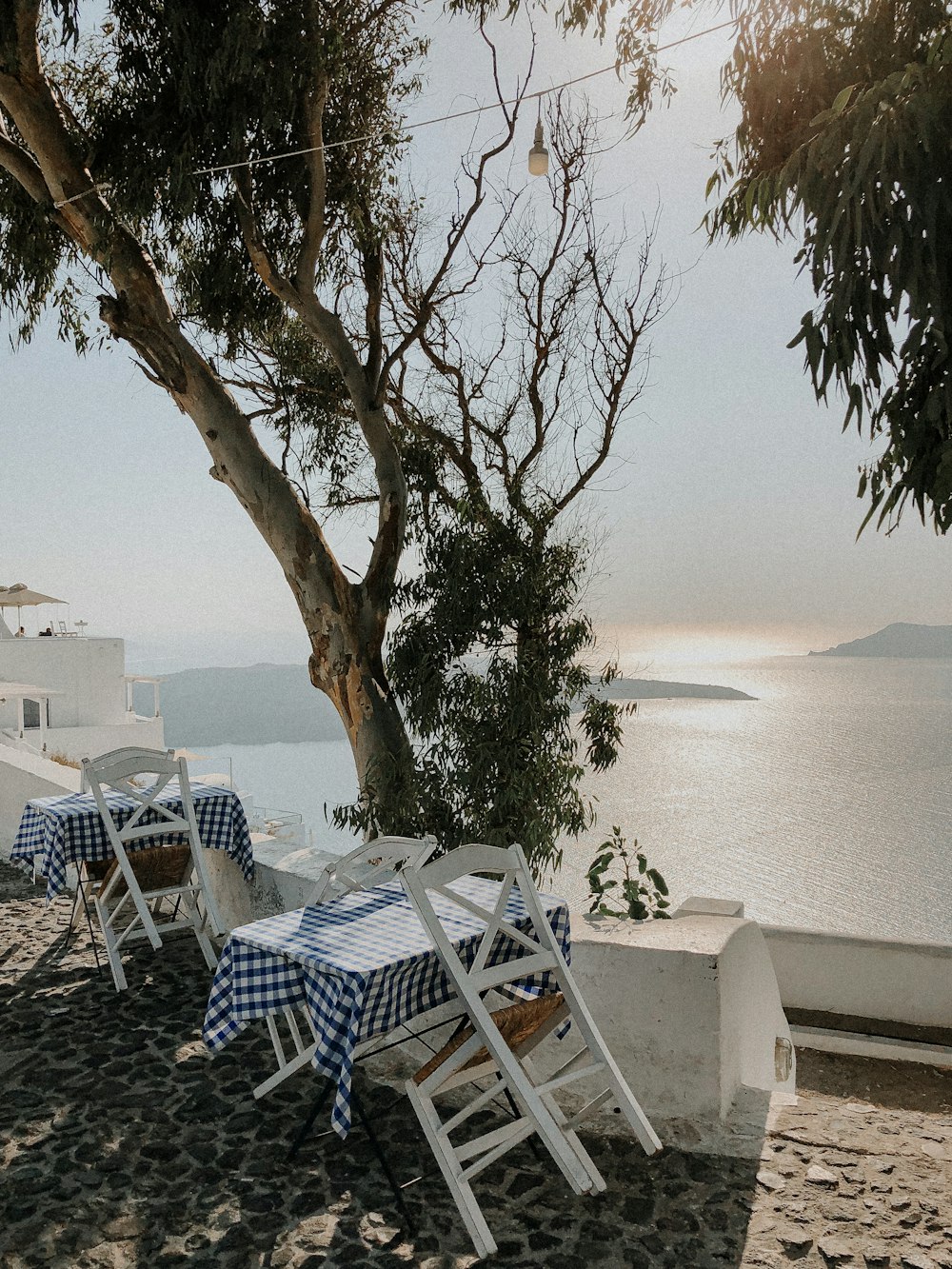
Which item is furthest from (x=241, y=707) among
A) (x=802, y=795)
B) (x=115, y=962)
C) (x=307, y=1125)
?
(x=307, y=1125)

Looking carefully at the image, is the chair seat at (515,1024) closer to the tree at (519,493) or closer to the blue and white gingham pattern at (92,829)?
the blue and white gingham pattern at (92,829)

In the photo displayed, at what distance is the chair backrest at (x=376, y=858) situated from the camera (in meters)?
2.77

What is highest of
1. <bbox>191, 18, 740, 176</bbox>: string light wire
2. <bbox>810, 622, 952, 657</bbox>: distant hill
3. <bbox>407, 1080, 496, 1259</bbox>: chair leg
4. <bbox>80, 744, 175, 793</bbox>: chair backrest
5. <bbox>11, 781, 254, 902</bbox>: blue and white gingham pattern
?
<bbox>191, 18, 740, 176</bbox>: string light wire

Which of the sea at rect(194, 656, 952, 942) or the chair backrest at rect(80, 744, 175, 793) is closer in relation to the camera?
the chair backrest at rect(80, 744, 175, 793)

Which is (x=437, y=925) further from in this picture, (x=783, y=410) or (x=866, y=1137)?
(x=783, y=410)

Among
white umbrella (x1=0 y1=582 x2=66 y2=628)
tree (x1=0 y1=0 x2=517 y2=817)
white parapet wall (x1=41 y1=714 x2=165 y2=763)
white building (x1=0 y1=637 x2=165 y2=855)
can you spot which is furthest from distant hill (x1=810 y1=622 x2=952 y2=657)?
tree (x1=0 y1=0 x2=517 y2=817)

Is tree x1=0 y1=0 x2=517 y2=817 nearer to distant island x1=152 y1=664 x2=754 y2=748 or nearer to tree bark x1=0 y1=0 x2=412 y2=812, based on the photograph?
tree bark x1=0 y1=0 x2=412 y2=812

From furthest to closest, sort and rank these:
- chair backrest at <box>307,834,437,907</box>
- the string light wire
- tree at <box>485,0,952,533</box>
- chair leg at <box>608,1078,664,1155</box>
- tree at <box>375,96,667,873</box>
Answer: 1. tree at <box>375,96,667,873</box>
2. the string light wire
3. tree at <box>485,0,952,533</box>
4. chair backrest at <box>307,834,437,907</box>
5. chair leg at <box>608,1078,664,1155</box>

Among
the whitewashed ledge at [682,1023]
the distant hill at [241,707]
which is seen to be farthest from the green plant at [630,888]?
the distant hill at [241,707]

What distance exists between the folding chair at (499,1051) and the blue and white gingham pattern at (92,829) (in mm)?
2006

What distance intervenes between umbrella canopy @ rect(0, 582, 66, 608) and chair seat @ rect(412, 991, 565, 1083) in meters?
26.7

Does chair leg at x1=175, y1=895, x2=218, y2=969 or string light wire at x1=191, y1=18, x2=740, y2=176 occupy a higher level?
string light wire at x1=191, y1=18, x2=740, y2=176

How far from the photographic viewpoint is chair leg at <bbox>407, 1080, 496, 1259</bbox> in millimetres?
2270

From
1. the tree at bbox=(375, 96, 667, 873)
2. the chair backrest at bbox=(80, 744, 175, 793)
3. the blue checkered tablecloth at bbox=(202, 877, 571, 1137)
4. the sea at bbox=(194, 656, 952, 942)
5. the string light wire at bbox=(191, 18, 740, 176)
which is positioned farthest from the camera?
the sea at bbox=(194, 656, 952, 942)
